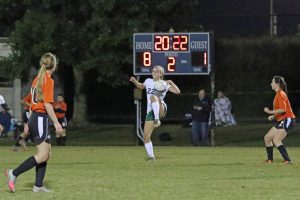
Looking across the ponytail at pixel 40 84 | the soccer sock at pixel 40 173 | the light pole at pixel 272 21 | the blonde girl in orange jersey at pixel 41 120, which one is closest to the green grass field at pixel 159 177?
the soccer sock at pixel 40 173

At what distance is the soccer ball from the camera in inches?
851

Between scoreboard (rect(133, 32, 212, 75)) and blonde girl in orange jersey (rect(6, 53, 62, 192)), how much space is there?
61.4ft

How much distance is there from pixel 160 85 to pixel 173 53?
12078 millimetres

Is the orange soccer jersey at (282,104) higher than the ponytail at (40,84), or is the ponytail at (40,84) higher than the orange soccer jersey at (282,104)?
the ponytail at (40,84)

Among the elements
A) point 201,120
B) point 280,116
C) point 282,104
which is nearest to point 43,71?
→ point 282,104

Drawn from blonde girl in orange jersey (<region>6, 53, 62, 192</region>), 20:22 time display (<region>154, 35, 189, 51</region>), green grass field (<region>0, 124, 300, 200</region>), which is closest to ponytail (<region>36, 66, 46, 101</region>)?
blonde girl in orange jersey (<region>6, 53, 62, 192</region>)

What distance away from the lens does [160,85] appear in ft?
71.1

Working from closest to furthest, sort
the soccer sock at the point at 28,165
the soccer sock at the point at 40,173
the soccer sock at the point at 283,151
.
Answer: the soccer sock at the point at 28,165
the soccer sock at the point at 40,173
the soccer sock at the point at 283,151

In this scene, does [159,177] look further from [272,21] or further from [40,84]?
[272,21]

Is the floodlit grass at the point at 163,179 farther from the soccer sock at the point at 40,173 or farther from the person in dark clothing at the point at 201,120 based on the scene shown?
the person in dark clothing at the point at 201,120

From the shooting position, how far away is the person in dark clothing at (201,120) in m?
34.1

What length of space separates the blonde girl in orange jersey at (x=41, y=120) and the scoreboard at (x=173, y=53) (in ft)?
61.4

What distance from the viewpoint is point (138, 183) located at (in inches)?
651

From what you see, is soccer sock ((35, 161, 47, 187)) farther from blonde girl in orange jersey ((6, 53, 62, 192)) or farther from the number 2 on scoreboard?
the number 2 on scoreboard
